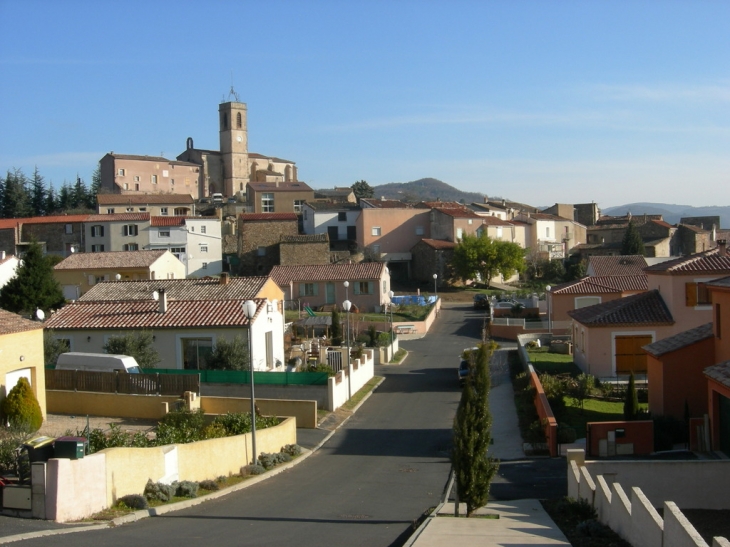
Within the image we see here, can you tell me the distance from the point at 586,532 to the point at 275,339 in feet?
75.9

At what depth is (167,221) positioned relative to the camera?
7475 cm

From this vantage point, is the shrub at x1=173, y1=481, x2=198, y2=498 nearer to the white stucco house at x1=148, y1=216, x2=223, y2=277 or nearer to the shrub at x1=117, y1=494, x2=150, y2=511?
the shrub at x1=117, y1=494, x2=150, y2=511

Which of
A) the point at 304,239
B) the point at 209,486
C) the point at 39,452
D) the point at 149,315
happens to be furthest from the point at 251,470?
the point at 304,239

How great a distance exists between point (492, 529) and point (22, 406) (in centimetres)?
1424

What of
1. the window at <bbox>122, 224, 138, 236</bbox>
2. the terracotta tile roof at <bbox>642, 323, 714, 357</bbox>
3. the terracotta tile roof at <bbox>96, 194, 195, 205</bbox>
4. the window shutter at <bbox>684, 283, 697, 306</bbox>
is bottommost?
the terracotta tile roof at <bbox>642, 323, 714, 357</bbox>

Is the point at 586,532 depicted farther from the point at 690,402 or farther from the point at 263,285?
the point at 263,285

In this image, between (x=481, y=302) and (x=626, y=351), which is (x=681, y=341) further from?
(x=481, y=302)

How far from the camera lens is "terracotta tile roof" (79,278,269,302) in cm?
3750

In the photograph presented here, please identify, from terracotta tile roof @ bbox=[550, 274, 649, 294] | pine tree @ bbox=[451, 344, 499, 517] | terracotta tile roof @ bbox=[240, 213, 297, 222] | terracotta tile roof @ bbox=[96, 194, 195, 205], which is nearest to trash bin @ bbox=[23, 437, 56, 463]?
pine tree @ bbox=[451, 344, 499, 517]

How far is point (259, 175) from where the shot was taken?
4835 inches

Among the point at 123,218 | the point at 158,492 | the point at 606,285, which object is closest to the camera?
the point at 158,492

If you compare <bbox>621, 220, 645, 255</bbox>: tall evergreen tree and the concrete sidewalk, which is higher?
<bbox>621, 220, 645, 255</bbox>: tall evergreen tree

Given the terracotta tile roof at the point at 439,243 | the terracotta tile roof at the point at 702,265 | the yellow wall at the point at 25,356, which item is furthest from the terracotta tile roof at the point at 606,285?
the terracotta tile roof at the point at 439,243

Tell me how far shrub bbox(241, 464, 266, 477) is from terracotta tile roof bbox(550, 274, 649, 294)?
2775 cm
